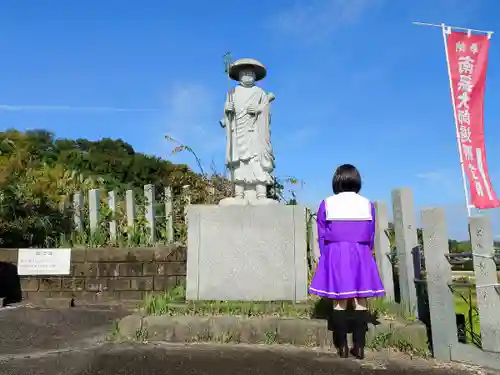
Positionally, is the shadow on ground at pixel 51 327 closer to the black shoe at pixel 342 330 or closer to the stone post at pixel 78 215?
the stone post at pixel 78 215

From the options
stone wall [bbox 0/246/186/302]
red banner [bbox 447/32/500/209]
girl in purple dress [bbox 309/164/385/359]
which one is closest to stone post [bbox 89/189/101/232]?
stone wall [bbox 0/246/186/302]

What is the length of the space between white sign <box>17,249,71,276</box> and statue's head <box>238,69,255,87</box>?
3816 millimetres

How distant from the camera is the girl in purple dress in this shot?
10.8 feet

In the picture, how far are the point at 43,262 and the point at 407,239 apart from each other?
5.40 meters

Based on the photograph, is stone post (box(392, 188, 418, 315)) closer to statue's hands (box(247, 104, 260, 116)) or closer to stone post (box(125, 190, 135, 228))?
statue's hands (box(247, 104, 260, 116))

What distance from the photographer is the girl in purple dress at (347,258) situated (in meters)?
3.30

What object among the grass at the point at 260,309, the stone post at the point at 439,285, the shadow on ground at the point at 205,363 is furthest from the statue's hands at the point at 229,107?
the shadow on ground at the point at 205,363

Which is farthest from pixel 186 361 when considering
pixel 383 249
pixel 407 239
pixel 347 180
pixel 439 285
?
pixel 383 249

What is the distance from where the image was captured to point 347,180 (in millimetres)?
3525

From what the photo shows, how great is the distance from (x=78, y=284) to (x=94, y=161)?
9317mm

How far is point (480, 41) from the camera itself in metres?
5.89

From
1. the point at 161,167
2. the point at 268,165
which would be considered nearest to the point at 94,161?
the point at 161,167

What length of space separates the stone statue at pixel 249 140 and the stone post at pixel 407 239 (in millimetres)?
1613

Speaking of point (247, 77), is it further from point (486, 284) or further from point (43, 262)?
point (43, 262)
